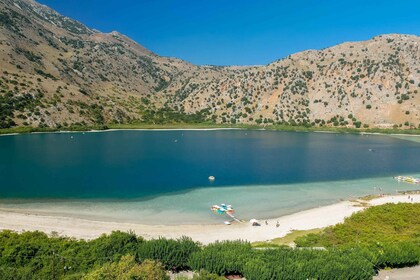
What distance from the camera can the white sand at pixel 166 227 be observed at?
146 ft

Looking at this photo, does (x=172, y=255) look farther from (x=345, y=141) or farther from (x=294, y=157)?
(x=345, y=141)

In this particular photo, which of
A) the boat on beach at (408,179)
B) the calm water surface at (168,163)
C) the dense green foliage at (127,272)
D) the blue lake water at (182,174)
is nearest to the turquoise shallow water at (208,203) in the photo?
the blue lake water at (182,174)

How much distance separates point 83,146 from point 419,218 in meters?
107

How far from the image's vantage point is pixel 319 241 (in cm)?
3906

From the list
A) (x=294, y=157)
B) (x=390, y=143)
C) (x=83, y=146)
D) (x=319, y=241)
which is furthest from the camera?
(x=390, y=143)

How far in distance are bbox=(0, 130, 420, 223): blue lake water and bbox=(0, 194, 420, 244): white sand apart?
4073mm

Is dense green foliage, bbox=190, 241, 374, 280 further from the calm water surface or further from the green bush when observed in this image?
the calm water surface

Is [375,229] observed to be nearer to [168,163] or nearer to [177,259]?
[177,259]

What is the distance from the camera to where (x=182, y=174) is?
277 feet

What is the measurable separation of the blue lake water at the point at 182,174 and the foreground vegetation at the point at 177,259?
1938 cm

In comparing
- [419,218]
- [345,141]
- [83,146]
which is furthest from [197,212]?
[345,141]

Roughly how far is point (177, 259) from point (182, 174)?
53448 millimetres

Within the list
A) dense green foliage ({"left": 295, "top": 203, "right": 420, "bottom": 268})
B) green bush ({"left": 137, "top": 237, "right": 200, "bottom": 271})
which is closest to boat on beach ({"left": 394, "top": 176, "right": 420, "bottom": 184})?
dense green foliage ({"left": 295, "top": 203, "right": 420, "bottom": 268})

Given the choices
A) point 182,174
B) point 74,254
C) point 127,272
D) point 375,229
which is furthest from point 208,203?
point 127,272
